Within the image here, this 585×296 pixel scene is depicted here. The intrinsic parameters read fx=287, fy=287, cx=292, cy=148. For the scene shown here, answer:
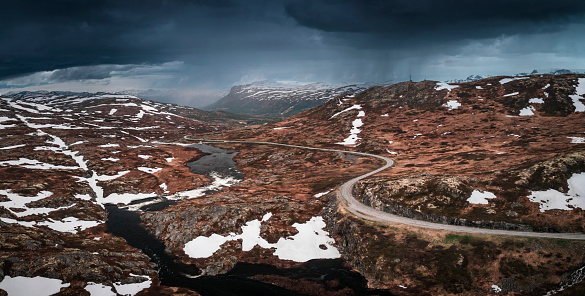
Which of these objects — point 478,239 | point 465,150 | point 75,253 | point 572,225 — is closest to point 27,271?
point 75,253

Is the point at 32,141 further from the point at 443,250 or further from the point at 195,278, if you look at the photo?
the point at 443,250

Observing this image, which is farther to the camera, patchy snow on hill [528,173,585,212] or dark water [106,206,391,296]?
patchy snow on hill [528,173,585,212]

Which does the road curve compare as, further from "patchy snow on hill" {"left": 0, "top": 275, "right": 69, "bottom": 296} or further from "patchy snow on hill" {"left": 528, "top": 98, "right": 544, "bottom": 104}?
"patchy snow on hill" {"left": 528, "top": 98, "right": 544, "bottom": 104}

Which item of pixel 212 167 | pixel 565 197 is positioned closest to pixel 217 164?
pixel 212 167

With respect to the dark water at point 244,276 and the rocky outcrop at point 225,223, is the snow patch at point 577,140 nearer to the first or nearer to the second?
the rocky outcrop at point 225,223

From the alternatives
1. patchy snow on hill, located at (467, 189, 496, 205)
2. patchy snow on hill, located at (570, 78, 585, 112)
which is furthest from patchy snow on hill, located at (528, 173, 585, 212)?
patchy snow on hill, located at (570, 78, 585, 112)

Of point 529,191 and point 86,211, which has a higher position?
point 529,191

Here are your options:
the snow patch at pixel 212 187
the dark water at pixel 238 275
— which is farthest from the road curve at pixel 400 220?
the snow patch at pixel 212 187
